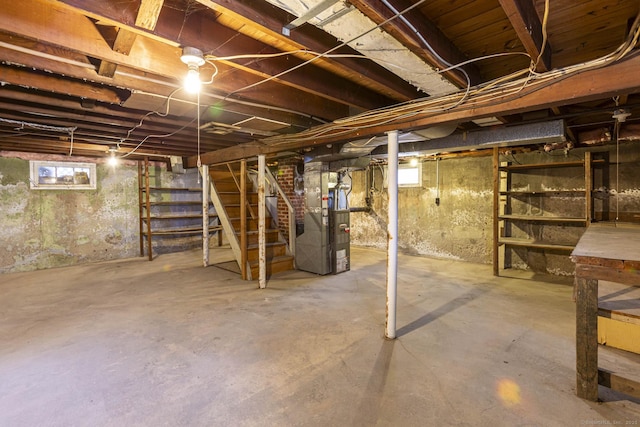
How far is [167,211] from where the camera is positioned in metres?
6.44

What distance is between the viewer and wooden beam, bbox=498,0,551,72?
3.90 feet

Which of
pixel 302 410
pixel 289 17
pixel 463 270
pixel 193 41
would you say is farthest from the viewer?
pixel 463 270

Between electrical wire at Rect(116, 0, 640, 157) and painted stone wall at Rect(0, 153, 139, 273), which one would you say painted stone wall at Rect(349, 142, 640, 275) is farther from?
painted stone wall at Rect(0, 153, 139, 273)

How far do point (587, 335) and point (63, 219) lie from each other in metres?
7.23

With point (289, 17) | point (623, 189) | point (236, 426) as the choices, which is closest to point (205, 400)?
point (236, 426)

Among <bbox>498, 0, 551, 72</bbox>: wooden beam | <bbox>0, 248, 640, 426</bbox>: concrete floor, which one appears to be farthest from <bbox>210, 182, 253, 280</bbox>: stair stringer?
<bbox>498, 0, 551, 72</bbox>: wooden beam

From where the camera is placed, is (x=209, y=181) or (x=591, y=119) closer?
(x=591, y=119)

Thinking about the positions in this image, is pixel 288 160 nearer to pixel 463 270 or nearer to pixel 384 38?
pixel 463 270

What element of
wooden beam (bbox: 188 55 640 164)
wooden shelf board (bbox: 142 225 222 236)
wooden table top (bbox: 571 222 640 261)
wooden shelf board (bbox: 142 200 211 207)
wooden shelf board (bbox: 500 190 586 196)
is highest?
wooden beam (bbox: 188 55 640 164)

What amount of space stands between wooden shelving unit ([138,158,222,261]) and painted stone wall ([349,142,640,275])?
3698 mm

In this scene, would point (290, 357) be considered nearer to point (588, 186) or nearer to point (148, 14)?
point (148, 14)

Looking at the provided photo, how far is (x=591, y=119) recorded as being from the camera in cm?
344

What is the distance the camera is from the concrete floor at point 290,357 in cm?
166

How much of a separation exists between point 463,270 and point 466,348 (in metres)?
2.72
